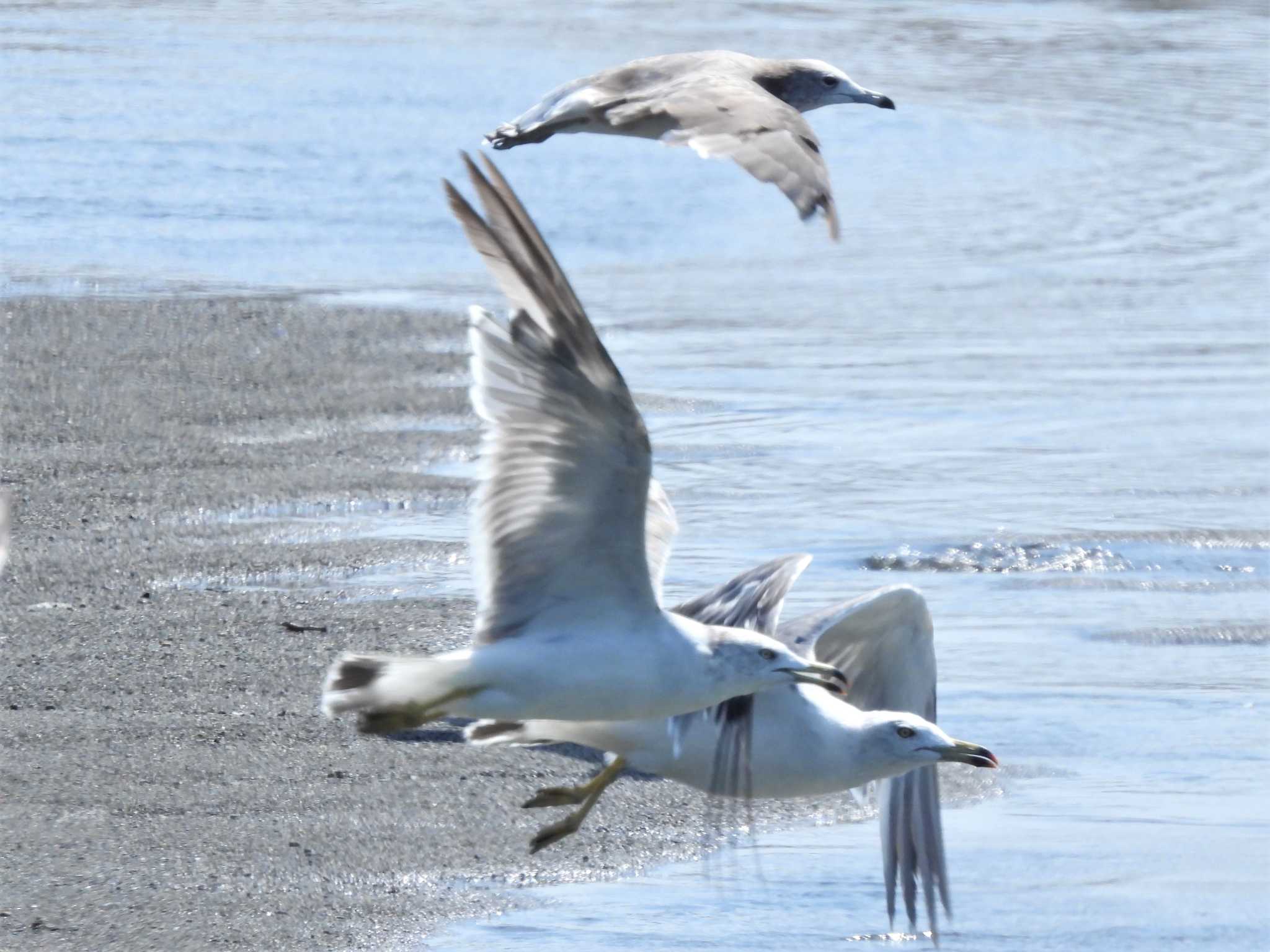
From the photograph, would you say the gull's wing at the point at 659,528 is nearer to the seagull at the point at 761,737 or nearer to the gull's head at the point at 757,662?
the seagull at the point at 761,737

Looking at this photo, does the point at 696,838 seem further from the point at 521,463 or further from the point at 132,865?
the point at 521,463

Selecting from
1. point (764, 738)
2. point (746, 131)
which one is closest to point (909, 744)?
point (764, 738)

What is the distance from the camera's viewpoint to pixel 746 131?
5.78m

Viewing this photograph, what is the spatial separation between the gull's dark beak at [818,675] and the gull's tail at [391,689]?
32.0 inches

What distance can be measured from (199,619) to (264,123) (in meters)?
12.8

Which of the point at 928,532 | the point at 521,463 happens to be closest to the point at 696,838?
the point at 521,463

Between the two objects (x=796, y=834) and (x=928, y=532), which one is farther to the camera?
(x=928, y=532)

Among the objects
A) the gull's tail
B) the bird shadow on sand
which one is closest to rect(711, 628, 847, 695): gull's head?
the gull's tail

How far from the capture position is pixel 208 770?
7.51 meters

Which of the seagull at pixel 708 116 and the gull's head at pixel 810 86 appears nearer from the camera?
the seagull at pixel 708 116

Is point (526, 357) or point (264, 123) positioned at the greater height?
point (526, 357)

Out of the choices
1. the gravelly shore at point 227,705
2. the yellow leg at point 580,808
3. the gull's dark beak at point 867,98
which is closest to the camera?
the yellow leg at point 580,808

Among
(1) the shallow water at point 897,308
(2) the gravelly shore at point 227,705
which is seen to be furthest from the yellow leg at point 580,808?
(2) the gravelly shore at point 227,705

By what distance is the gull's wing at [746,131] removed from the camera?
5.45 meters
